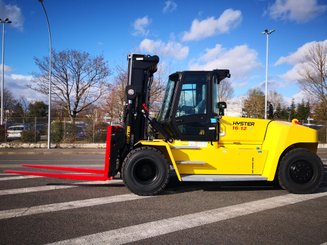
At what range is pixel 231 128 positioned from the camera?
6918 mm

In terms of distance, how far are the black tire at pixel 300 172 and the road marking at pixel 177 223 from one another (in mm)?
501

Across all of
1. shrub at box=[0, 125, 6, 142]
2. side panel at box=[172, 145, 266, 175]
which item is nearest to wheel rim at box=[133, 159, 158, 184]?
side panel at box=[172, 145, 266, 175]

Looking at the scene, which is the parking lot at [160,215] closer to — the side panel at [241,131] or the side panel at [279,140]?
the side panel at [279,140]

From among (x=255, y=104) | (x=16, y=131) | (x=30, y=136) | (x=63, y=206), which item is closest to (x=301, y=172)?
(x=63, y=206)

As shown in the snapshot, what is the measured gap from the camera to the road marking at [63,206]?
16.3ft

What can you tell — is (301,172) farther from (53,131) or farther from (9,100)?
(9,100)

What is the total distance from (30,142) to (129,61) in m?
17.6

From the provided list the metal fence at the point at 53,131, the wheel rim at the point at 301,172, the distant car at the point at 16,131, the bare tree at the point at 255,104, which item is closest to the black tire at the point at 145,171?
the wheel rim at the point at 301,172

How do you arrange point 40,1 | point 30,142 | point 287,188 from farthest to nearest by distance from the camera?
point 30,142 → point 40,1 → point 287,188

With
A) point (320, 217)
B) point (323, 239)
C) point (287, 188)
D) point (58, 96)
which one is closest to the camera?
point (323, 239)

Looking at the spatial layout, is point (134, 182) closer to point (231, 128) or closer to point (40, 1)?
point (231, 128)

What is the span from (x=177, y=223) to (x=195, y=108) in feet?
9.79

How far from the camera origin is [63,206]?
213 inches

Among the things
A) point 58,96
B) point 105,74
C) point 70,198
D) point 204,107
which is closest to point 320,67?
point 105,74
